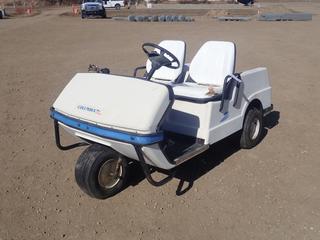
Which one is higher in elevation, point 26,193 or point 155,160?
point 155,160

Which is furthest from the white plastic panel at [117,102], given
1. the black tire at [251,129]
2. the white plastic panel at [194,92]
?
the black tire at [251,129]

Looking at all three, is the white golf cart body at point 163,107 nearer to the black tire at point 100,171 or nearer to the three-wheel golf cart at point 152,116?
the three-wheel golf cart at point 152,116

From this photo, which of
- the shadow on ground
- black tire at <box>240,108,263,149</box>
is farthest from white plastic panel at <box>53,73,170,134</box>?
black tire at <box>240,108,263,149</box>

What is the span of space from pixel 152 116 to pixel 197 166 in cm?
149

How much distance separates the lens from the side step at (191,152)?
12.7 ft

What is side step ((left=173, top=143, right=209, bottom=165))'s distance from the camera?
3876 mm

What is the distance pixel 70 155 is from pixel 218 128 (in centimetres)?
193

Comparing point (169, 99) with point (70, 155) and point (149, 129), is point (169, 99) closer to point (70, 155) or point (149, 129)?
point (149, 129)

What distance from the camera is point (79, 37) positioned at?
1719 cm

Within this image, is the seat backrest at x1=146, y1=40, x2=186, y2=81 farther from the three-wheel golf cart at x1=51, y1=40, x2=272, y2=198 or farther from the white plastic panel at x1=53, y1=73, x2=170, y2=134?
the white plastic panel at x1=53, y1=73, x2=170, y2=134

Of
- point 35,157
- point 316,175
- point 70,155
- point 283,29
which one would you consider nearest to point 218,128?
point 316,175

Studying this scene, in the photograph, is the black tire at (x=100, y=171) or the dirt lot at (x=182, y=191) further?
the black tire at (x=100, y=171)

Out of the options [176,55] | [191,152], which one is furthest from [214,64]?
[191,152]

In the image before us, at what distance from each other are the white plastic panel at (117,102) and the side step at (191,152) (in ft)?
2.02
